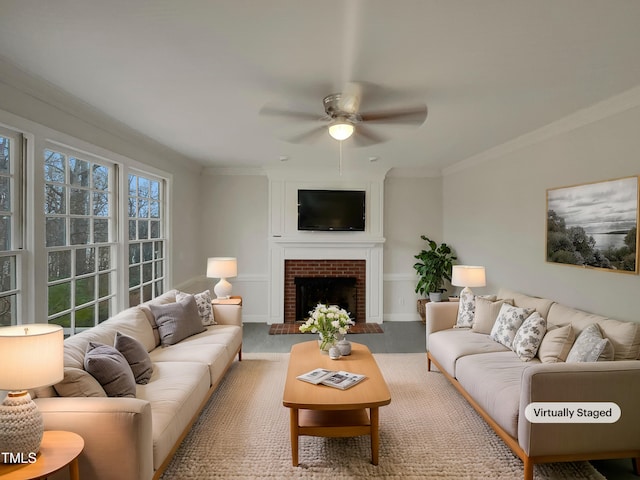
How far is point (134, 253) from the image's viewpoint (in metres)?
4.27

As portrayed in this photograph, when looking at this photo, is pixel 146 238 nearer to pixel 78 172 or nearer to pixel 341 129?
pixel 78 172

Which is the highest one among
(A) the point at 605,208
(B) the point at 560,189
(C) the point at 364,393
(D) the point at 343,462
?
(B) the point at 560,189

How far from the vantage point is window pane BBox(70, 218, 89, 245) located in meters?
3.21

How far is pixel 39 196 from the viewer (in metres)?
2.66

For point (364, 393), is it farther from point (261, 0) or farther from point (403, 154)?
point (403, 154)

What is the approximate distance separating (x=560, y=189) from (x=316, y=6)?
2.93 m

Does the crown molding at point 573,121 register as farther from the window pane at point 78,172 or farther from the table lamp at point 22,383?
the window pane at point 78,172

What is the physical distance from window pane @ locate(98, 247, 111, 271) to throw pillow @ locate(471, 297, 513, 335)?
3672 millimetres

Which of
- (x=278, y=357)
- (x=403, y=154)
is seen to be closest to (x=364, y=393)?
(x=278, y=357)

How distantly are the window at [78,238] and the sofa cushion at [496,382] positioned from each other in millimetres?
3241

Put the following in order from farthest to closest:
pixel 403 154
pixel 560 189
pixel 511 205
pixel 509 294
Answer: pixel 403 154 < pixel 511 205 < pixel 509 294 < pixel 560 189

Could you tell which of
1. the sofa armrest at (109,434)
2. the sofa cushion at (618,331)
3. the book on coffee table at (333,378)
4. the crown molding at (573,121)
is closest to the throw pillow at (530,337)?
the sofa cushion at (618,331)

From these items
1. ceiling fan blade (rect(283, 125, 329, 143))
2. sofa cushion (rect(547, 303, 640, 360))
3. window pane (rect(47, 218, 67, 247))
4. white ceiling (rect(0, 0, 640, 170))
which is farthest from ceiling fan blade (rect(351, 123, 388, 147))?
window pane (rect(47, 218, 67, 247))

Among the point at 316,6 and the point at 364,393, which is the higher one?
the point at 316,6
